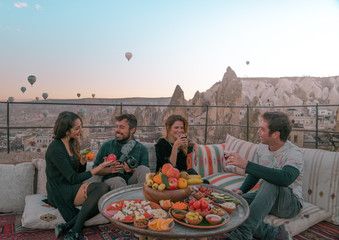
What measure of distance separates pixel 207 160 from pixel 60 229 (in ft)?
6.16

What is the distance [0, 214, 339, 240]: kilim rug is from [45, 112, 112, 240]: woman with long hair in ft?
0.55

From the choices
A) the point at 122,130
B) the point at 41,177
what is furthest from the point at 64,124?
the point at 41,177

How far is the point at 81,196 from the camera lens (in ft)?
6.49

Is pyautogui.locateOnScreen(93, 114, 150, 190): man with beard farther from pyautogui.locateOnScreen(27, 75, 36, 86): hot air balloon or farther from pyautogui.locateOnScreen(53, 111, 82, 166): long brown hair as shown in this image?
pyautogui.locateOnScreen(27, 75, 36, 86): hot air balloon

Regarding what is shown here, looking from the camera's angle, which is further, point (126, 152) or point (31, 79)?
point (31, 79)

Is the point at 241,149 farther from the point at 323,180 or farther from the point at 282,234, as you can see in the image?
the point at 282,234

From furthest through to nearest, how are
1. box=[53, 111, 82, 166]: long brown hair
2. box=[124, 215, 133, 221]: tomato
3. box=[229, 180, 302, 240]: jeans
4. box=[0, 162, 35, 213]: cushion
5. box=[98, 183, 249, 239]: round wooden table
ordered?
box=[0, 162, 35, 213]: cushion, box=[53, 111, 82, 166]: long brown hair, box=[229, 180, 302, 240]: jeans, box=[124, 215, 133, 221]: tomato, box=[98, 183, 249, 239]: round wooden table

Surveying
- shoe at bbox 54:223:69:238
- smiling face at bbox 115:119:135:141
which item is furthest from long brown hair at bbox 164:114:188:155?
shoe at bbox 54:223:69:238

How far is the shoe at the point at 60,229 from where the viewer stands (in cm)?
182

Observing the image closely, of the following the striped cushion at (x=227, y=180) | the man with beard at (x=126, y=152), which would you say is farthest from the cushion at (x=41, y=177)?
the striped cushion at (x=227, y=180)

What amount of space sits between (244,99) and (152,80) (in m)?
42.5

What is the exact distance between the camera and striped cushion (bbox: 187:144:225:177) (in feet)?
9.79

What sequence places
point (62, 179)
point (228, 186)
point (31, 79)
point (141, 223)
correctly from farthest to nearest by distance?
point (31, 79) → point (228, 186) → point (62, 179) → point (141, 223)

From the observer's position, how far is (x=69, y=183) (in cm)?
201
